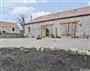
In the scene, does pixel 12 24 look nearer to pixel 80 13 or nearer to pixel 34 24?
pixel 34 24

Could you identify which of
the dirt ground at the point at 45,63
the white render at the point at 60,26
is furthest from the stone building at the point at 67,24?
the dirt ground at the point at 45,63

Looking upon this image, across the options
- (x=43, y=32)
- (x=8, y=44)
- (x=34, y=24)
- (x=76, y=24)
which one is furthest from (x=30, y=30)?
(x=8, y=44)

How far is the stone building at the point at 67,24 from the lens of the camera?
18447 mm

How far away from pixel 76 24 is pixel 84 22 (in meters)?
1.19

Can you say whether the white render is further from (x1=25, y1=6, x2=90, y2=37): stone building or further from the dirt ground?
the dirt ground

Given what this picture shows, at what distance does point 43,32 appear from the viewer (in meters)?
24.1

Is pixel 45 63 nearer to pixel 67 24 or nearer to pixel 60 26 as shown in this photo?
pixel 67 24

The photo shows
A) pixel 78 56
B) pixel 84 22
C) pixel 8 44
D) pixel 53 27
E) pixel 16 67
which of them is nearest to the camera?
pixel 16 67

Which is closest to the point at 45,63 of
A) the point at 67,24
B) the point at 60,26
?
the point at 67,24

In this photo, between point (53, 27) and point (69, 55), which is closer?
point (69, 55)

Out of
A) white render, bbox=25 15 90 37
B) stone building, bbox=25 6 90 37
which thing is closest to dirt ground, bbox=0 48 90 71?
white render, bbox=25 15 90 37

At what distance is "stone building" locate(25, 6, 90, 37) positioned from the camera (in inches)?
726

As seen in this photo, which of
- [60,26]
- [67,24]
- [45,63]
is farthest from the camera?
[60,26]

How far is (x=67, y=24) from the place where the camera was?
20250mm
